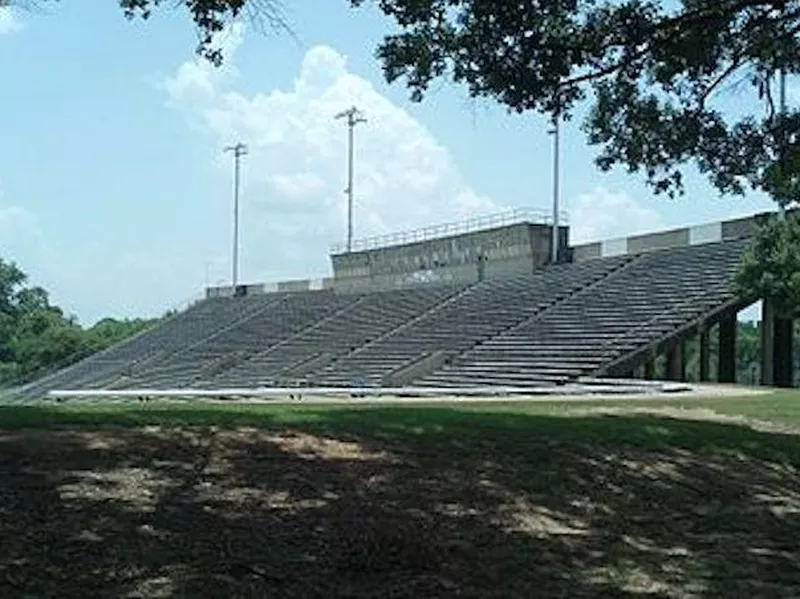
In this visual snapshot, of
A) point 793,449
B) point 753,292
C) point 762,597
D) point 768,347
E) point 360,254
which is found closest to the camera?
point 762,597

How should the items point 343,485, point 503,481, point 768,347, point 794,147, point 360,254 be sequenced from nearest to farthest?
point 343,485
point 503,481
point 794,147
point 768,347
point 360,254

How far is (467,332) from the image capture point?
51000mm

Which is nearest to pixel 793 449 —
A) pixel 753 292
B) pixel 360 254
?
pixel 753 292

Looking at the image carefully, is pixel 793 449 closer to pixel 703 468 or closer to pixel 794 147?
pixel 703 468

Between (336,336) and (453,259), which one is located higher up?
(453,259)

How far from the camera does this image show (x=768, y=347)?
155ft

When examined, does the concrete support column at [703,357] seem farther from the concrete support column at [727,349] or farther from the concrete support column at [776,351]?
the concrete support column at [776,351]

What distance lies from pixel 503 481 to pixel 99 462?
3.04m

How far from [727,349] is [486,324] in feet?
32.7

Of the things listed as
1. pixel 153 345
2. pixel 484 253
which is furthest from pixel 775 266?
pixel 153 345

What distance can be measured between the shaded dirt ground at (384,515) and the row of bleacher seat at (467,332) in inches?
1126

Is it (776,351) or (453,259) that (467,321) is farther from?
(776,351)

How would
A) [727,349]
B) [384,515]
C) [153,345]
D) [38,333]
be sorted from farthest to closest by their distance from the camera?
[38,333], [153,345], [727,349], [384,515]

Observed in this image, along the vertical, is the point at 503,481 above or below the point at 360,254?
below
